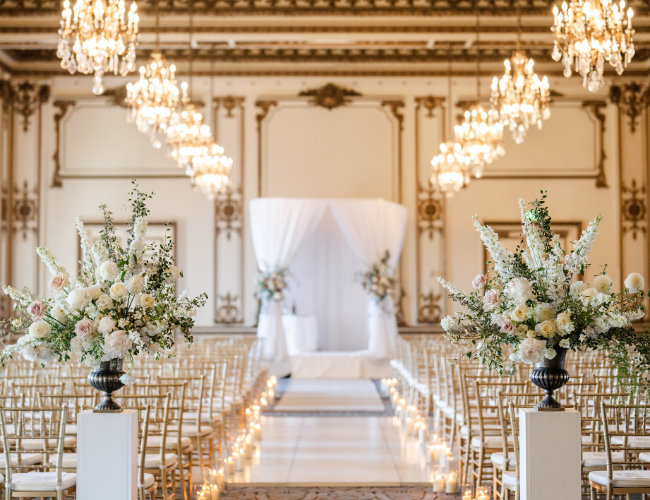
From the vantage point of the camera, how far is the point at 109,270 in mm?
3715

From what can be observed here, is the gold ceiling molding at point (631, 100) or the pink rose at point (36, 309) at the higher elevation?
the gold ceiling molding at point (631, 100)

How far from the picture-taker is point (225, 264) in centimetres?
1325

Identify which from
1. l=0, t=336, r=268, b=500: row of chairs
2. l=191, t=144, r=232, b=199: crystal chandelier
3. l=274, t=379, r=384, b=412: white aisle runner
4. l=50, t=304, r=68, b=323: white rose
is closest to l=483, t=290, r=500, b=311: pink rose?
l=0, t=336, r=268, b=500: row of chairs

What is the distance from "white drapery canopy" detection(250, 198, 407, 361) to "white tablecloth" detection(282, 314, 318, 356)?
85 centimetres

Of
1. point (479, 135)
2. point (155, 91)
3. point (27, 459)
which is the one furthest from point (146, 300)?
point (479, 135)

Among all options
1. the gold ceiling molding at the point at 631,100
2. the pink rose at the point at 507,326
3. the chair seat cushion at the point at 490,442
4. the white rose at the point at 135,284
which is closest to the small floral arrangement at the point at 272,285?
the gold ceiling molding at the point at 631,100

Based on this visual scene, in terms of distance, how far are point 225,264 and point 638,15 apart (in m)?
7.68

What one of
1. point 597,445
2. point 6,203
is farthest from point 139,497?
point 6,203

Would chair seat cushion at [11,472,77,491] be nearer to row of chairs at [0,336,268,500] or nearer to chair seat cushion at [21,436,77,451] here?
row of chairs at [0,336,268,500]

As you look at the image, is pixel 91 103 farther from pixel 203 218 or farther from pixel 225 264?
pixel 225 264

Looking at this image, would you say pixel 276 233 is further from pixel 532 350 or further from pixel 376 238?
pixel 532 350

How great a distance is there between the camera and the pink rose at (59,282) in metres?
3.79

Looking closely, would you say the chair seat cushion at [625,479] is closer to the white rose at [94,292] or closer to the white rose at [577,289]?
the white rose at [577,289]

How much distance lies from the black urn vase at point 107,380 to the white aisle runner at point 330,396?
5.69 meters
